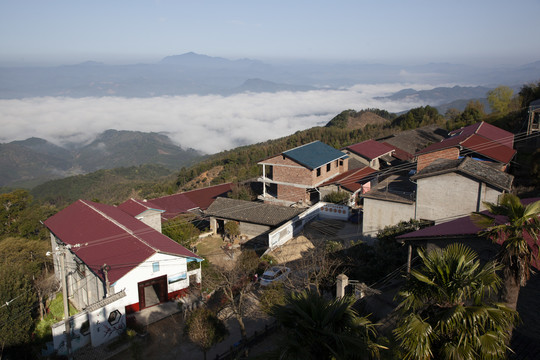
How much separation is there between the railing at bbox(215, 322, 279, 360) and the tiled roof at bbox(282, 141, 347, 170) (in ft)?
53.4

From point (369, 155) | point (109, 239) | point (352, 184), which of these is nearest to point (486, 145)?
point (352, 184)

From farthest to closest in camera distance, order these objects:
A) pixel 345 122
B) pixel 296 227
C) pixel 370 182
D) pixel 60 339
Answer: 1. pixel 345 122
2. pixel 370 182
3. pixel 296 227
4. pixel 60 339

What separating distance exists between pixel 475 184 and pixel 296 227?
31.7 ft

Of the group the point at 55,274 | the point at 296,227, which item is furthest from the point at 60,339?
the point at 296,227

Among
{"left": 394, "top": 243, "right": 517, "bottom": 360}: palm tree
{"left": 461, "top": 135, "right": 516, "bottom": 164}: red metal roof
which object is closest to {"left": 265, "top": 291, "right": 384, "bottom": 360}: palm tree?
{"left": 394, "top": 243, "right": 517, "bottom": 360}: palm tree

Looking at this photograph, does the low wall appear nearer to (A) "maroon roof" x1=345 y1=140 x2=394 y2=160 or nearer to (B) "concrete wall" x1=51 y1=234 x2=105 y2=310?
(B) "concrete wall" x1=51 y1=234 x2=105 y2=310

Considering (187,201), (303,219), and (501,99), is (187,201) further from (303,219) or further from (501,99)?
(501,99)

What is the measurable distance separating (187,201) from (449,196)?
20.4 m

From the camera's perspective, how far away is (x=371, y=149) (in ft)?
111

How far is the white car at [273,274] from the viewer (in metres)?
15.8

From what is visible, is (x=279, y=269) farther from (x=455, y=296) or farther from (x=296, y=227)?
(x=455, y=296)

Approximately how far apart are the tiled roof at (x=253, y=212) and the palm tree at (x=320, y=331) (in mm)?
16697

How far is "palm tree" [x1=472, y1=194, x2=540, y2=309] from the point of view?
5988 millimetres

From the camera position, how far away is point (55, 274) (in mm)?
18516
